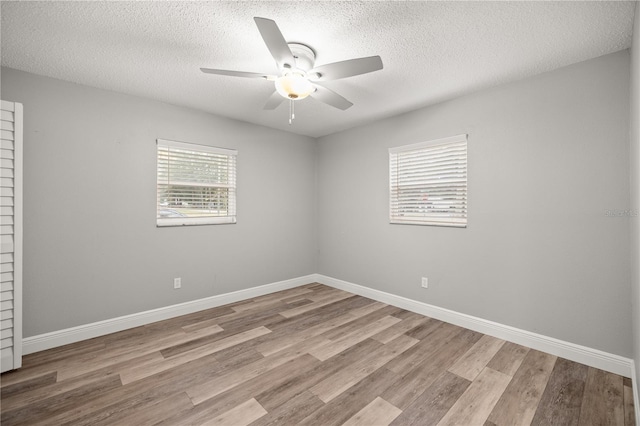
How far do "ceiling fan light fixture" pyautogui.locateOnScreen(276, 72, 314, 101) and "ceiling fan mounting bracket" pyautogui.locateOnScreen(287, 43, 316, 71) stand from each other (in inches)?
7.2

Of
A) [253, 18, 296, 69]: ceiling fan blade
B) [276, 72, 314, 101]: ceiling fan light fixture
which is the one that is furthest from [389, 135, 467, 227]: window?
[253, 18, 296, 69]: ceiling fan blade

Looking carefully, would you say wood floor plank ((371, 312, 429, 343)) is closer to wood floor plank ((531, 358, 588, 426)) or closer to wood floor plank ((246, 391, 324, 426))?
wood floor plank ((246, 391, 324, 426))

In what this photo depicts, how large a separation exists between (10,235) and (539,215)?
4.44 metres

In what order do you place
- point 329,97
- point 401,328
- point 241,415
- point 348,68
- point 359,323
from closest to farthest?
point 241,415 → point 348,68 → point 329,97 → point 401,328 → point 359,323

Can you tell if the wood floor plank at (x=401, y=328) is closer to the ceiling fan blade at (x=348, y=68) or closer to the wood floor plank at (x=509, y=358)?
the wood floor plank at (x=509, y=358)

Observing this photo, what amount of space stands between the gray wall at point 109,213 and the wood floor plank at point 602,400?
11.5ft

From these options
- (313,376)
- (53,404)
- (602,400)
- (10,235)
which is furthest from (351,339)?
(10,235)

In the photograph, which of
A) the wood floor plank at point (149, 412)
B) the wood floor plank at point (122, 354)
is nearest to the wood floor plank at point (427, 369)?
the wood floor plank at point (149, 412)

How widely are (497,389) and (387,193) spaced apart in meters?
2.38

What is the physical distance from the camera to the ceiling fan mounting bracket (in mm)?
2041

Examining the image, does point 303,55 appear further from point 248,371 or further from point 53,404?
point 53,404

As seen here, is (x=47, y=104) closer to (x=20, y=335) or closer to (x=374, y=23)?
(x=20, y=335)

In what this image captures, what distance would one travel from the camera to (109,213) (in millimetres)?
2869

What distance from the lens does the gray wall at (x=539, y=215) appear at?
2.18m
